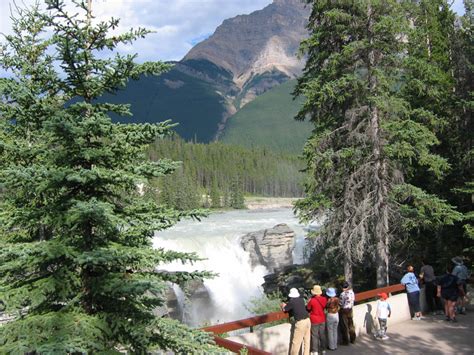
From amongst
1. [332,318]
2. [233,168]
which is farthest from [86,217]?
[233,168]

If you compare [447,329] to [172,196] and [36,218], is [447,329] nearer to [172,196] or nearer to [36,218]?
[36,218]

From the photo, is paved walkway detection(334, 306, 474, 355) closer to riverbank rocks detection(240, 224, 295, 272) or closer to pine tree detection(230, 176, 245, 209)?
riverbank rocks detection(240, 224, 295, 272)

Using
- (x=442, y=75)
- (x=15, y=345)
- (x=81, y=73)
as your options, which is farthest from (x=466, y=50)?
(x=15, y=345)

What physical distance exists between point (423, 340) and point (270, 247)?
2636cm

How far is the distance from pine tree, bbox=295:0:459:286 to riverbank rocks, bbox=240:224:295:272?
2058 cm

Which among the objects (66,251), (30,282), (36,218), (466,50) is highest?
(466,50)

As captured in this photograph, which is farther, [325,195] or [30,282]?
[325,195]

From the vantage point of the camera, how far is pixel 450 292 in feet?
40.3

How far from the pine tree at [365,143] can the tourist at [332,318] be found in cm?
568

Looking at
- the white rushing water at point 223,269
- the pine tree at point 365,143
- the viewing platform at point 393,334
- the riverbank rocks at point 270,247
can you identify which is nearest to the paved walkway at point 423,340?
the viewing platform at point 393,334

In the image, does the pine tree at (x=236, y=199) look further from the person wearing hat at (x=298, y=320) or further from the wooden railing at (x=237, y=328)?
the person wearing hat at (x=298, y=320)

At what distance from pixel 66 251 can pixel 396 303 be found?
994 centimetres

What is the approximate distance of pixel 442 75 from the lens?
20078 millimetres

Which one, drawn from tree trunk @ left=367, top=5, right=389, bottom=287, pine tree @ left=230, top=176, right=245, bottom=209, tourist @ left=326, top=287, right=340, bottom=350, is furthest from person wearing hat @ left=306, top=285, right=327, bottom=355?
pine tree @ left=230, top=176, right=245, bottom=209
